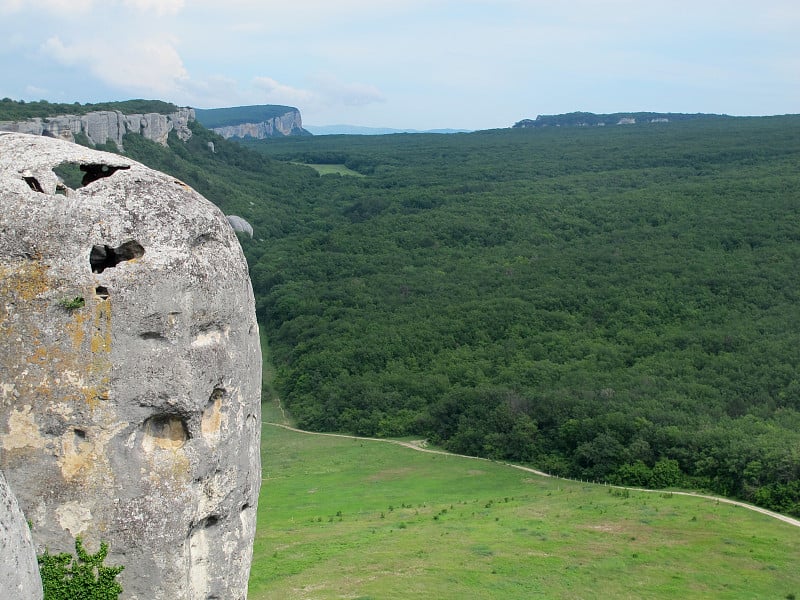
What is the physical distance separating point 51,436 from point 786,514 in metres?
30.5

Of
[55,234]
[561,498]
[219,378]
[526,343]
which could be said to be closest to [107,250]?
[55,234]

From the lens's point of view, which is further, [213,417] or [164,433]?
[213,417]

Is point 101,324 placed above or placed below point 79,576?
above

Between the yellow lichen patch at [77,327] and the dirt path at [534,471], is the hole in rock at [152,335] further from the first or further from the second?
the dirt path at [534,471]

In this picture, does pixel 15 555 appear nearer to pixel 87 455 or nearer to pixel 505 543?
pixel 87 455

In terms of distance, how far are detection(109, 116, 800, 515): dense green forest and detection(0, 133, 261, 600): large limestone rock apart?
2903 cm

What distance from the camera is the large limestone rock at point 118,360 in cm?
1218

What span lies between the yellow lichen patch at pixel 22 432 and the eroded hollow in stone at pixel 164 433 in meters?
1.30

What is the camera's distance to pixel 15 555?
31.8ft

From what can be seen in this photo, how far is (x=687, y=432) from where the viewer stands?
4269 cm

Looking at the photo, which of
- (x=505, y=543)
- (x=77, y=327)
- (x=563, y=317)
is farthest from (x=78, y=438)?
(x=563, y=317)

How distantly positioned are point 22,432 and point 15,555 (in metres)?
2.83

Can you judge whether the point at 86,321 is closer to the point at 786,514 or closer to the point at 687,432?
the point at 786,514

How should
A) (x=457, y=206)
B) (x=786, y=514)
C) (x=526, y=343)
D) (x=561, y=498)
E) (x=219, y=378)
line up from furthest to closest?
(x=457, y=206) < (x=526, y=343) < (x=561, y=498) < (x=786, y=514) < (x=219, y=378)
